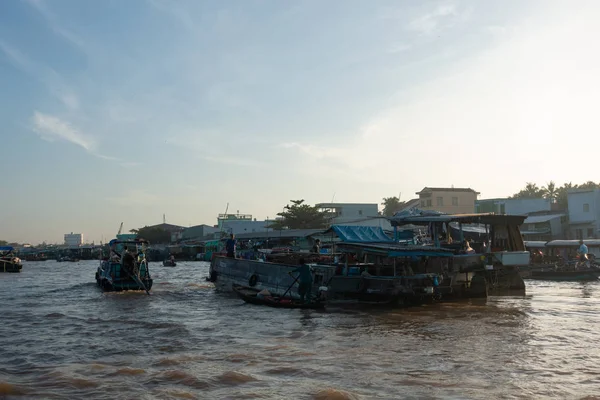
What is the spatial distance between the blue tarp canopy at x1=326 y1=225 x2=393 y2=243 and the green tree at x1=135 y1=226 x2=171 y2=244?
243ft

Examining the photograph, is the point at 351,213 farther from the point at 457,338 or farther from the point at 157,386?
the point at 157,386

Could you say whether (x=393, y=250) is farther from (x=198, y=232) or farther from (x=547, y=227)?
(x=198, y=232)

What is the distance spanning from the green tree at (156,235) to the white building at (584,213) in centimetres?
6772

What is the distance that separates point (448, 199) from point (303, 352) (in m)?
44.6

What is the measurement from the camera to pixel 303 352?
1060cm

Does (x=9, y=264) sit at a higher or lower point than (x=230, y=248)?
lower

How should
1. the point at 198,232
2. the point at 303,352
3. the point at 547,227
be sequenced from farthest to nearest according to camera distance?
1. the point at 198,232
2. the point at 547,227
3. the point at 303,352

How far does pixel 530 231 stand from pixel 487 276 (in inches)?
1004

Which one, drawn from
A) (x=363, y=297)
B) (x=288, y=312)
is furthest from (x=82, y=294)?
(x=363, y=297)

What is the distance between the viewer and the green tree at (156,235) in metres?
90.8

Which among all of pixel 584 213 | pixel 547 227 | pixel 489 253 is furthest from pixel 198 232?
pixel 489 253

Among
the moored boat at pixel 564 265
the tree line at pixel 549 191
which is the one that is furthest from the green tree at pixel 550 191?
the moored boat at pixel 564 265

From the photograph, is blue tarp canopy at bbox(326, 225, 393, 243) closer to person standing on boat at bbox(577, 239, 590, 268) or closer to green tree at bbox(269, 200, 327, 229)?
person standing on boat at bbox(577, 239, 590, 268)

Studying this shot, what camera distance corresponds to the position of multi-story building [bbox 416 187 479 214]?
51938 millimetres
